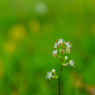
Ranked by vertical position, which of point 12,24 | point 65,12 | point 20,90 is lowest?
point 20,90

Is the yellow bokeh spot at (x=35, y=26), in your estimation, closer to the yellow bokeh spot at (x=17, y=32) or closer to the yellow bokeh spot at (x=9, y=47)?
the yellow bokeh spot at (x=17, y=32)

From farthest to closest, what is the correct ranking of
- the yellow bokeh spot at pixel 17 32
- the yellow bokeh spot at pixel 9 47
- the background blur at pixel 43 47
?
the yellow bokeh spot at pixel 17 32 < the yellow bokeh spot at pixel 9 47 < the background blur at pixel 43 47

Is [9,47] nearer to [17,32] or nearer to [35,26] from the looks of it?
[17,32]

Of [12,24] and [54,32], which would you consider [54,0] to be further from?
[54,32]

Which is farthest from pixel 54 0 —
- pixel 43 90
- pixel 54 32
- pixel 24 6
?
pixel 43 90

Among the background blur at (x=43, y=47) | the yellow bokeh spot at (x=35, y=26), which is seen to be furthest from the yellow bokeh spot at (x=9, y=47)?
the yellow bokeh spot at (x=35, y=26)

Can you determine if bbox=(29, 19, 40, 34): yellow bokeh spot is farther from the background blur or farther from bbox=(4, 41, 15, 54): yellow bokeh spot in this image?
bbox=(4, 41, 15, 54): yellow bokeh spot
